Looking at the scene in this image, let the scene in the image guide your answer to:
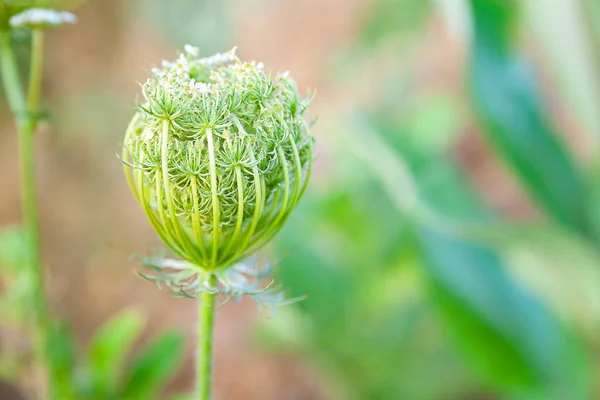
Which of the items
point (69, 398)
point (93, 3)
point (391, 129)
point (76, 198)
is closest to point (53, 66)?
point (93, 3)

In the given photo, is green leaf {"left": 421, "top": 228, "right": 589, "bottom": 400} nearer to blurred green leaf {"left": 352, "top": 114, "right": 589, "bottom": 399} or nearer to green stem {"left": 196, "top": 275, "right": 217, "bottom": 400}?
blurred green leaf {"left": 352, "top": 114, "right": 589, "bottom": 399}

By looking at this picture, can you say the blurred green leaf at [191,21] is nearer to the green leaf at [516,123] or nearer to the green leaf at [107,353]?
the green leaf at [516,123]

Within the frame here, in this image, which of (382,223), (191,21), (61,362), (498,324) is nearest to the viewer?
(61,362)

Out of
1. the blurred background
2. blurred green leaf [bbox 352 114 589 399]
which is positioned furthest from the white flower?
blurred green leaf [bbox 352 114 589 399]

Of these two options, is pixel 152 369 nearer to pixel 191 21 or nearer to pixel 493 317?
pixel 493 317

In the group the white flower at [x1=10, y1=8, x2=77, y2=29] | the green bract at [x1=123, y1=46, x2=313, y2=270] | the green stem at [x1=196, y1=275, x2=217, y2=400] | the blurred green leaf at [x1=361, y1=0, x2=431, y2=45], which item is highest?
the blurred green leaf at [x1=361, y1=0, x2=431, y2=45]

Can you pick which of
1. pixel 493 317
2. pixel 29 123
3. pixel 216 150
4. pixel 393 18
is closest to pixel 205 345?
pixel 216 150

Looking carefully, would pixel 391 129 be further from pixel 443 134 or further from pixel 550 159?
pixel 550 159
